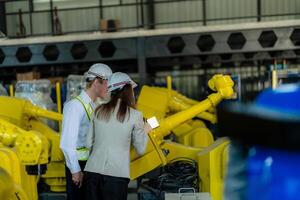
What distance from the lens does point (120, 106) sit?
3.49 meters

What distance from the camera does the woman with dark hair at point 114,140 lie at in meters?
3.46

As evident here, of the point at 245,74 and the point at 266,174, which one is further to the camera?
the point at 245,74

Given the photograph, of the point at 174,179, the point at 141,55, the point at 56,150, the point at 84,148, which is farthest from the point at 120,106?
the point at 141,55

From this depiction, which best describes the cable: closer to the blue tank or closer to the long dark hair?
the long dark hair

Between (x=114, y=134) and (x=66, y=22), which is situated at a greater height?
(x=66, y=22)

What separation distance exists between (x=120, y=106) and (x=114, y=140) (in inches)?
10.0

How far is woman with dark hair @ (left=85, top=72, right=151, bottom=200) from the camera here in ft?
11.3

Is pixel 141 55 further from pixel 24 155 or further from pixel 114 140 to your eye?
pixel 114 140

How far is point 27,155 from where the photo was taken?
371 centimetres

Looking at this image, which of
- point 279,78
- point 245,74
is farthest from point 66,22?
point 279,78

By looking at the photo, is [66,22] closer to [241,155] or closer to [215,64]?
[215,64]

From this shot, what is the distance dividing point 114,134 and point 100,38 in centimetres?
625

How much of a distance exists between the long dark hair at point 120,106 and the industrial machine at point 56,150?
23.6 inches

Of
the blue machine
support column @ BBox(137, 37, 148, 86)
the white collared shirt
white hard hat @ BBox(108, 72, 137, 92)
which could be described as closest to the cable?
the white collared shirt
